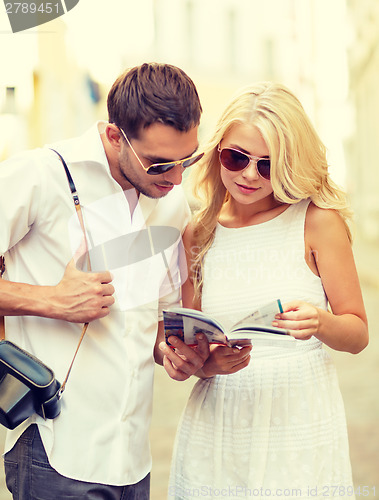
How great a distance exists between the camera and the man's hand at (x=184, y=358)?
6.14ft

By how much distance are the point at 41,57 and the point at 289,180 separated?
6.16 m

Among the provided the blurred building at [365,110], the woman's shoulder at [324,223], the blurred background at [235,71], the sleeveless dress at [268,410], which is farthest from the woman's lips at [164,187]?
the blurred building at [365,110]

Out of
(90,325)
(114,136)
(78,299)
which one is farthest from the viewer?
(114,136)

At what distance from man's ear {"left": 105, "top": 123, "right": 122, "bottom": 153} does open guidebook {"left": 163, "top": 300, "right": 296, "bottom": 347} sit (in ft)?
1.97

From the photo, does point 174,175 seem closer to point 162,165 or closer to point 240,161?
point 162,165

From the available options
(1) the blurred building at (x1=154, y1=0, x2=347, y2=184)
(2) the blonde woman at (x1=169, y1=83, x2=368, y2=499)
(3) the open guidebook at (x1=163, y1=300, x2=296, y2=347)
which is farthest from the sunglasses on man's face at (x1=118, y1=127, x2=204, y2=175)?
(1) the blurred building at (x1=154, y1=0, x2=347, y2=184)

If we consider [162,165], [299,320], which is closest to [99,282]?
[162,165]

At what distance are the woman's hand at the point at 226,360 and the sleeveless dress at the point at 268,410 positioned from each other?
109mm

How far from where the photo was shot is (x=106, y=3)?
6879 mm

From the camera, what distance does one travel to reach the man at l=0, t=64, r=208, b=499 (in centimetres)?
180

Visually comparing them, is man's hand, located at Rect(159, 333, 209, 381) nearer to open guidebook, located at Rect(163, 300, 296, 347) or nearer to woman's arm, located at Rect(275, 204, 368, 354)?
open guidebook, located at Rect(163, 300, 296, 347)

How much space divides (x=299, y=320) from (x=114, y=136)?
78 cm

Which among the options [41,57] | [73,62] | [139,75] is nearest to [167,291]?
[139,75]

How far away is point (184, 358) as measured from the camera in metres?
1.94
